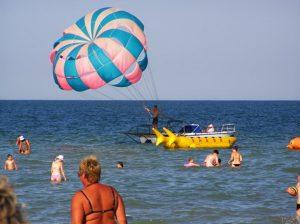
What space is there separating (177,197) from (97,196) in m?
13.8

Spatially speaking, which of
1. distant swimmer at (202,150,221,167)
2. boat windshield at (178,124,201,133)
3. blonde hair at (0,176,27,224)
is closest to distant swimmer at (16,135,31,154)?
boat windshield at (178,124,201,133)

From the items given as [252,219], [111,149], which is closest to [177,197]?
[252,219]

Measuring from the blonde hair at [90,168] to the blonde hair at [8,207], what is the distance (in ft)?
7.62

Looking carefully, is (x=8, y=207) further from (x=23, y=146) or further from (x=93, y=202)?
(x=23, y=146)

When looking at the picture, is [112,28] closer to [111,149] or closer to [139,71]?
[139,71]

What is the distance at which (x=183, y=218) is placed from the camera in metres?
16.1

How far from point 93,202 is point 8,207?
8.62ft

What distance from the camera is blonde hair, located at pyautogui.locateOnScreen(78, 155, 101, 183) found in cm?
576

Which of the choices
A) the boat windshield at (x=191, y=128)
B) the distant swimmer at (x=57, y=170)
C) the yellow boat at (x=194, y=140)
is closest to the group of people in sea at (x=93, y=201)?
the distant swimmer at (x=57, y=170)

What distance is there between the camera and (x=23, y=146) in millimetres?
36719

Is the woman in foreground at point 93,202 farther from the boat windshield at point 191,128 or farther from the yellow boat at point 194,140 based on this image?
the boat windshield at point 191,128

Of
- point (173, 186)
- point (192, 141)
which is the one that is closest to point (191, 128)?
point (192, 141)

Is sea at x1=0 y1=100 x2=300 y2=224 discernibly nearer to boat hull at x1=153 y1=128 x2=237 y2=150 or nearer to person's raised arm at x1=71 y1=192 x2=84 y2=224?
boat hull at x1=153 y1=128 x2=237 y2=150

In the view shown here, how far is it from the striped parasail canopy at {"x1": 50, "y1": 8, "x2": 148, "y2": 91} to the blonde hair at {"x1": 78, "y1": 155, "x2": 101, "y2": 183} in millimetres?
22092
